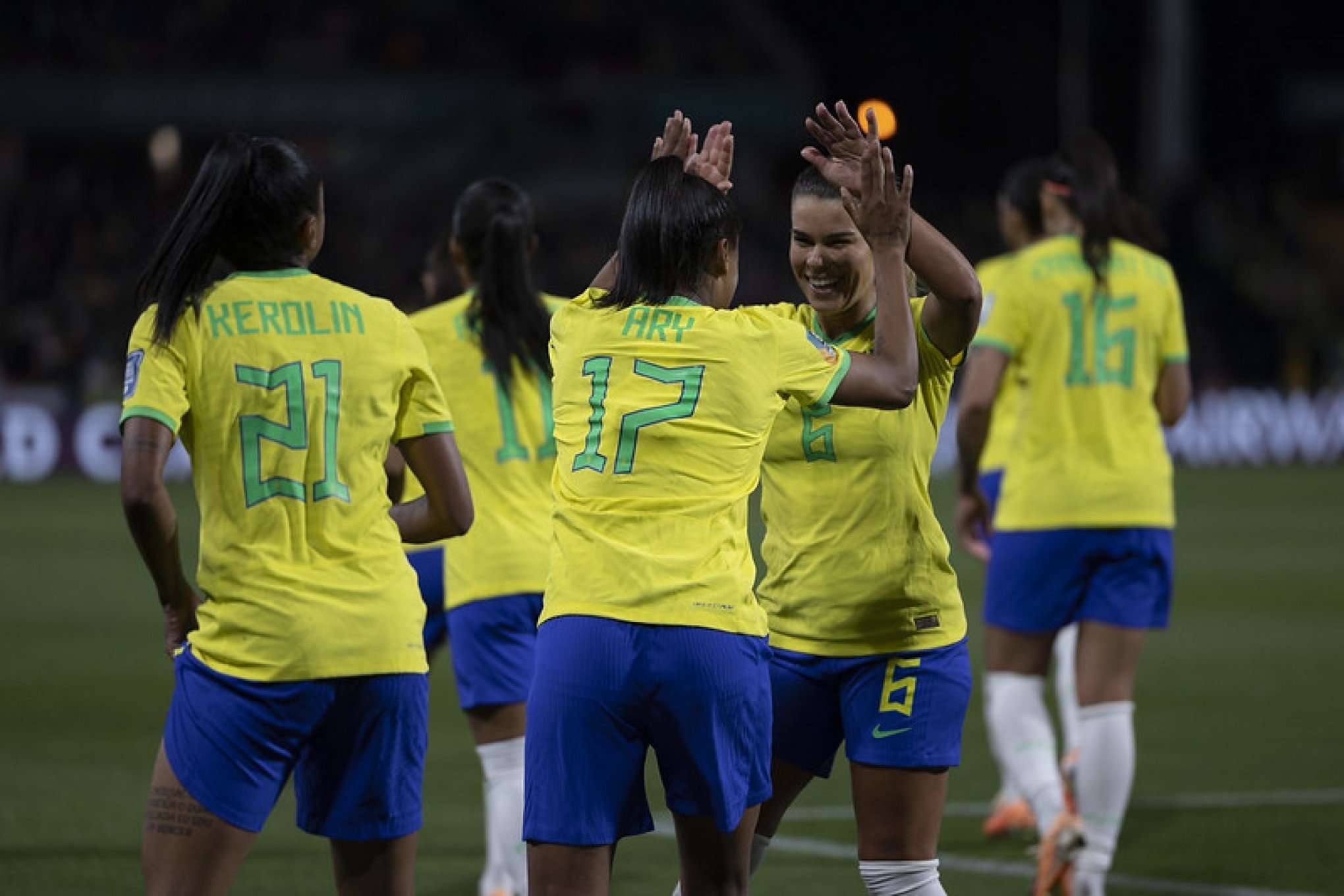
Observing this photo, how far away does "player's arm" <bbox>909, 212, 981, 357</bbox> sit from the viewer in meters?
4.23

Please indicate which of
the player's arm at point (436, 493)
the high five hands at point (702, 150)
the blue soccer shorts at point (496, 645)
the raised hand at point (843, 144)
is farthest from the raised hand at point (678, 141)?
the blue soccer shorts at point (496, 645)

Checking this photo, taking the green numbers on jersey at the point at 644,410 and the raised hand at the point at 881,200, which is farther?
the raised hand at the point at 881,200

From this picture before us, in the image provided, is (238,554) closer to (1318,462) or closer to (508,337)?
(508,337)

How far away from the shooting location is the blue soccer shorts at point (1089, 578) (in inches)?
247

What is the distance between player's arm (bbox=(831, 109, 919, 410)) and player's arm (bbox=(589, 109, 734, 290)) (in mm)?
308

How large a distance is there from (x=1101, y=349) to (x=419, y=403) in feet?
9.54

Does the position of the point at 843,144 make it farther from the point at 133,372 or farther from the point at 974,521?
the point at 974,521

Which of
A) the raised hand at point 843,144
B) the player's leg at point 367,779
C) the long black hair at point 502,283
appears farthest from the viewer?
the long black hair at point 502,283

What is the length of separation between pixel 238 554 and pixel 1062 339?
329cm

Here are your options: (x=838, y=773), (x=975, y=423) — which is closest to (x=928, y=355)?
(x=975, y=423)

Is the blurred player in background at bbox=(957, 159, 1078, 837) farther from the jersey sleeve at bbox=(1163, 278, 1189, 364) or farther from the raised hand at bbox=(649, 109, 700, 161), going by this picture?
the raised hand at bbox=(649, 109, 700, 161)

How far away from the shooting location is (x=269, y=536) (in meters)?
3.89

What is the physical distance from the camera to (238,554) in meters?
3.89

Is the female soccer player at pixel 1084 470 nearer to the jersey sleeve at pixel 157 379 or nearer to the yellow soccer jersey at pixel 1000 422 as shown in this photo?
the yellow soccer jersey at pixel 1000 422
